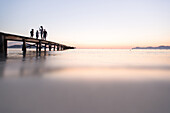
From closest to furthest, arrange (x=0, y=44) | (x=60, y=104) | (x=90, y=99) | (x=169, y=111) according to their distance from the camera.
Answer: (x=169, y=111) < (x=60, y=104) < (x=90, y=99) < (x=0, y=44)

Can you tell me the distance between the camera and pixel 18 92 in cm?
284

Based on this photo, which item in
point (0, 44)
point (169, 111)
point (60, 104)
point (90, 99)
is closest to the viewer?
point (169, 111)

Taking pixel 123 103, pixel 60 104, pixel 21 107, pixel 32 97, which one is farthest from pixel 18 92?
pixel 123 103

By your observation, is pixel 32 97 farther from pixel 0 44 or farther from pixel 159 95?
pixel 0 44

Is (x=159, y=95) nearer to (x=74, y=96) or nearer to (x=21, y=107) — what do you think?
(x=74, y=96)

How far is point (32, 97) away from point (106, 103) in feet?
4.64

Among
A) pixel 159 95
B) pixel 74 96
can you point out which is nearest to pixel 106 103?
pixel 74 96

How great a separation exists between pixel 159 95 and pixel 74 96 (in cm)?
180

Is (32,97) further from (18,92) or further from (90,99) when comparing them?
(90,99)

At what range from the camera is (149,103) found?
2.35m

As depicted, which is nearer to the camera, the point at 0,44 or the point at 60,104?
the point at 60,104

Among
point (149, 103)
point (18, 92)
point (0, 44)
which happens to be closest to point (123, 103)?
point (149, 103)

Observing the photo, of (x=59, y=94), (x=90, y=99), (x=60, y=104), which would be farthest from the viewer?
(x=59, y=94)

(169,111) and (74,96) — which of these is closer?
(169,111)
